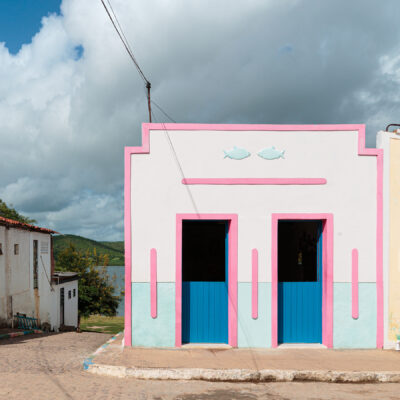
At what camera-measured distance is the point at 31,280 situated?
763 inches

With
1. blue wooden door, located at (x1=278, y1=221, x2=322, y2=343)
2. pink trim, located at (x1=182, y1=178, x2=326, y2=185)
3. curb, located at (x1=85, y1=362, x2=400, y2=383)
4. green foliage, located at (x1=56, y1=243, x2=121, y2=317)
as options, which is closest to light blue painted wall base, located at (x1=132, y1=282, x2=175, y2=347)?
curb, located at (x1=85, y1=362, x2=400, y2=383)

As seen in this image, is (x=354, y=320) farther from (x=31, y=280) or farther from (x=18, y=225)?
(x=31, y=280)

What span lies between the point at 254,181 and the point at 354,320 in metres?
3.61

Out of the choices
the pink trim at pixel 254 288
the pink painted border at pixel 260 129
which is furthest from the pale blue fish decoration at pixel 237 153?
the pink trim at pixel 254 288

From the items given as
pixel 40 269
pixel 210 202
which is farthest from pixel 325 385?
pixel 40 269

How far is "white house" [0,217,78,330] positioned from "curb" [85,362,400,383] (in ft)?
34.6

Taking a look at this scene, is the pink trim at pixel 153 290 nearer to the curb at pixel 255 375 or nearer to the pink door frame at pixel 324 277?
the curb at pixel 255 375

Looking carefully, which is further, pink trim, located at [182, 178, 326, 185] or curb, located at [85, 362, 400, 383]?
pink trim, located at [182, 178, 326, 185]

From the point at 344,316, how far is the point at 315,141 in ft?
12.4

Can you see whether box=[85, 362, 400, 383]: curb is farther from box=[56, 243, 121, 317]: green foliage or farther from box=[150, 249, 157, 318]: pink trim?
box=[56, 243, 121, 317]: green foliage

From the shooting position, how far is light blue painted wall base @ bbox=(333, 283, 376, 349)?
8.98 metres

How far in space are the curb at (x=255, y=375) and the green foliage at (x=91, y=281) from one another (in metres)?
24.9

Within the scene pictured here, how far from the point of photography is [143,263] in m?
8.95

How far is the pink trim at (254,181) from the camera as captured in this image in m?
9.05
